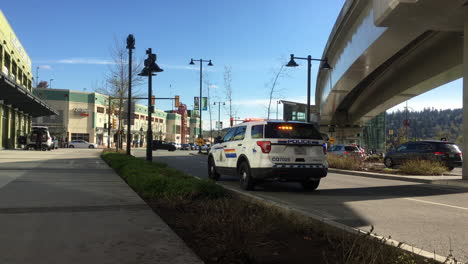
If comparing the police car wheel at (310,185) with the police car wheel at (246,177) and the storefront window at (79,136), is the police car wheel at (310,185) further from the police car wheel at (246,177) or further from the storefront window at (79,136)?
the storefront window at (79,136)

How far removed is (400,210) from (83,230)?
6.19 meters

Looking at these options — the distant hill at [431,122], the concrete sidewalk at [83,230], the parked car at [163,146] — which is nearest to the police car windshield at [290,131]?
the concrete sidewalk at [83,230]

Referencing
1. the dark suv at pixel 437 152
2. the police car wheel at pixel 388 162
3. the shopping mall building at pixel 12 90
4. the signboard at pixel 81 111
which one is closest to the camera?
the dark suv at pixel 437 152

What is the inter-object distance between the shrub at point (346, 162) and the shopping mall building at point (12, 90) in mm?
22115

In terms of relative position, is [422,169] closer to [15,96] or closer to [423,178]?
[423,178]

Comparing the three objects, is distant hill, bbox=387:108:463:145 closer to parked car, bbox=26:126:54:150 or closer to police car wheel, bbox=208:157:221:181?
parked car, bbox=26:126:54:150

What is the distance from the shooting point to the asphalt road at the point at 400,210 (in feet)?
19.1

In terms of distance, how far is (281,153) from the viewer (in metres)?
10.2

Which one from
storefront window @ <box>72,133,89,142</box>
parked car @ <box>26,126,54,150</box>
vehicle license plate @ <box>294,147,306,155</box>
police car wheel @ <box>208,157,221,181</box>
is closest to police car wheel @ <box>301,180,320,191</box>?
vehicle license plate @ <box>294,147,306,155</box>

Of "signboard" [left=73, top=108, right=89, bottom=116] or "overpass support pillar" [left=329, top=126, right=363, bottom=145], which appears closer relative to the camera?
"overpass support pillar" [left=329, top=126, right=363, bottom=145]

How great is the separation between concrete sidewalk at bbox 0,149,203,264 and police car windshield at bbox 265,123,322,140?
388 cm

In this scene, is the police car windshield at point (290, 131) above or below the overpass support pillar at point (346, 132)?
below

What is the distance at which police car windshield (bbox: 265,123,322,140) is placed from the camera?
10438mm

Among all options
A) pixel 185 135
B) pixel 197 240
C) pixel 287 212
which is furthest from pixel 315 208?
pixel 185 135
